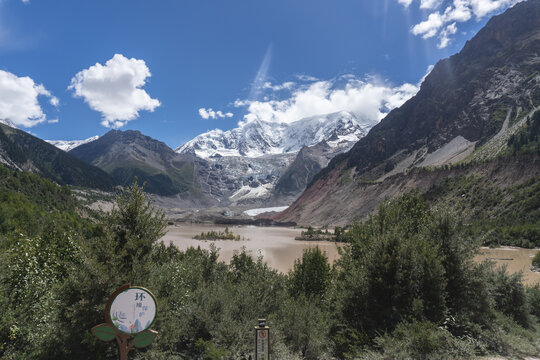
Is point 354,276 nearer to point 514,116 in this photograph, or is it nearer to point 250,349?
point 250,349

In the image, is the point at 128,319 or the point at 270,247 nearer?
the point at 128,319

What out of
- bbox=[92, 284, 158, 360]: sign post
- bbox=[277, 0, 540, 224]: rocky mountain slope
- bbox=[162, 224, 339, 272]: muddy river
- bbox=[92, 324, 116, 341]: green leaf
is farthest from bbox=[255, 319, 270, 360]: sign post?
bbox=[277, 0, 540, 224]: rocky mountain slope

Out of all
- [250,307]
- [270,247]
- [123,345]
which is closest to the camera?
[123,345]

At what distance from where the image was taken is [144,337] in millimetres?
6203

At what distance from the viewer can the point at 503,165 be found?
7781 cm

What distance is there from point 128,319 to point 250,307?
4777 millimetres

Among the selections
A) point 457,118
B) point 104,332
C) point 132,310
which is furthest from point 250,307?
point 457,118

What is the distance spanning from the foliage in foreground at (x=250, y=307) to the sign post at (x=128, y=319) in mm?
790

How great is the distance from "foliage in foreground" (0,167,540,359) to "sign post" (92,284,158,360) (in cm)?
79

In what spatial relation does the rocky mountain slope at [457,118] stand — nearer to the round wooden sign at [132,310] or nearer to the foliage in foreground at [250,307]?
the foliage in foreground at [250,307]

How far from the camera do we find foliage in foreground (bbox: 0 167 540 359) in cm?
697

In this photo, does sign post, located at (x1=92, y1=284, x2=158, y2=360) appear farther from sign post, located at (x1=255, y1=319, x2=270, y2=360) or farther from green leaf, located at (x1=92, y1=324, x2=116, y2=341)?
sign post, located at (x1=255, y1=319, x2=270, y2=360)

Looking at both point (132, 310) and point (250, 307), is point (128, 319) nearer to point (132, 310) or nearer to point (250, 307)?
point (132, 310)

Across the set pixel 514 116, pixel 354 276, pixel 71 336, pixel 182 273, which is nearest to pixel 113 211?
pixel 71 336
